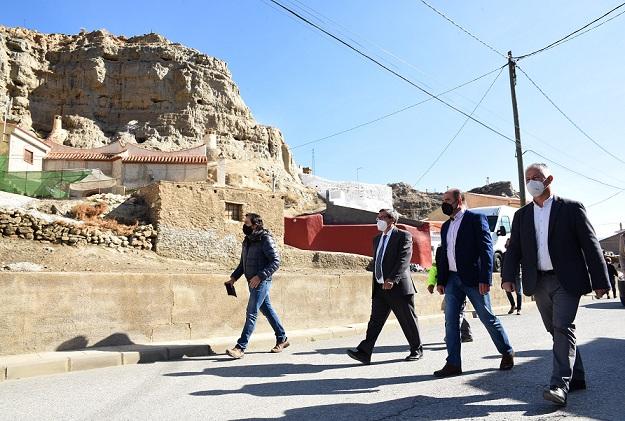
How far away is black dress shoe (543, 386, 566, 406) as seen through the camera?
339 cm

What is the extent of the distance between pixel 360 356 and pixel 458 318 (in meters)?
1.30

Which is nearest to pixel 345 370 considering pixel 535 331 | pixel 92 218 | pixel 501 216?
pixel 535 331

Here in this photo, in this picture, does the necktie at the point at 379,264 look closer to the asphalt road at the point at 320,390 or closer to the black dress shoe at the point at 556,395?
the asphalt road at the point at 320,390

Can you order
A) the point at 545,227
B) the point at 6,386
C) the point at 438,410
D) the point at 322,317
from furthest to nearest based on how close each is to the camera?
1. the point at 322,317
2. the point at 6,386
3. the point at 545,227
4. the point at 438,410

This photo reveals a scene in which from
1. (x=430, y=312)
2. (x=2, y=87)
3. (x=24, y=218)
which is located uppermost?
(x=2, y=87)

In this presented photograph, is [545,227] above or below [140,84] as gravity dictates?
below

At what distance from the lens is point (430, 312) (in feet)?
36.6

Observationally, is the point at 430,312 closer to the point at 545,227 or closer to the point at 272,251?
the point at 272,251

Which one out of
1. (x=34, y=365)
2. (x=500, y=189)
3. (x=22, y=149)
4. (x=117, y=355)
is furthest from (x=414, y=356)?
(x=500, y=189)

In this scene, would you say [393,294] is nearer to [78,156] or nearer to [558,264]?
[558,264]

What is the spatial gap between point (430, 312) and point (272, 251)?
6.11 meters

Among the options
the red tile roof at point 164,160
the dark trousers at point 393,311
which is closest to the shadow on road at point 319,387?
the dark trousers at point 393,311

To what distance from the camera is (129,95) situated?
68062 millimetres

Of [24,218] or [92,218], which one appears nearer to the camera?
[24,218]
